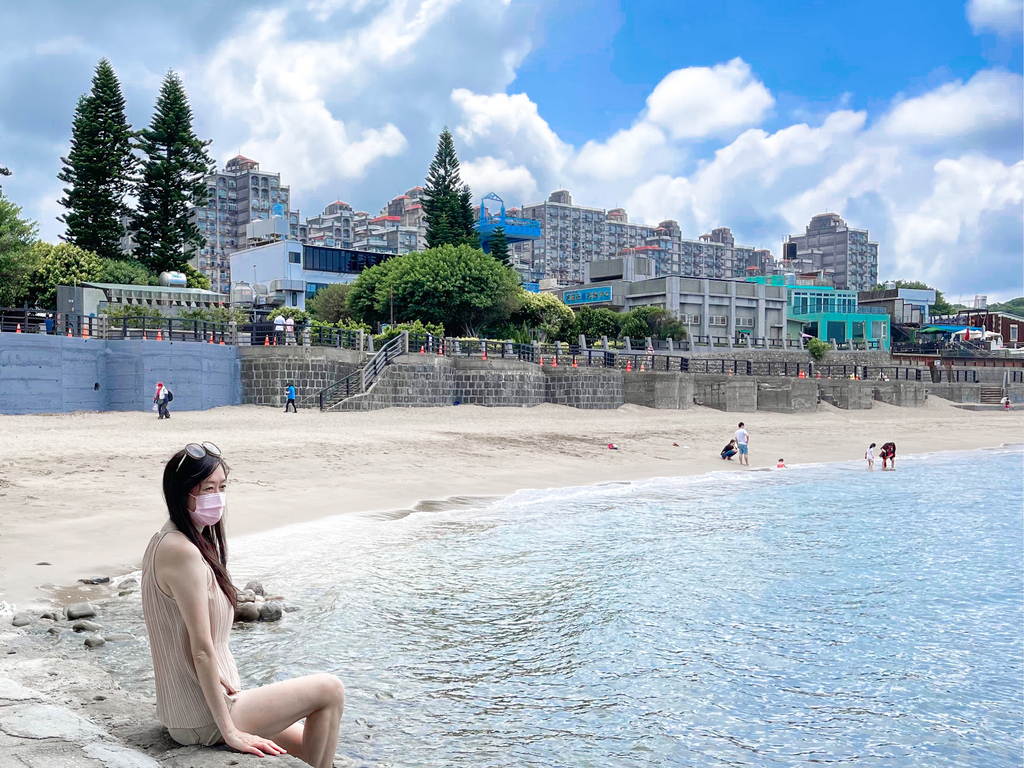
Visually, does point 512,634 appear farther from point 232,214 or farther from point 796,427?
point 232,214

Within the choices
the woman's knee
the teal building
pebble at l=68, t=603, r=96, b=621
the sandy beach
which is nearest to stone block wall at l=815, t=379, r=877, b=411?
the sandy beach

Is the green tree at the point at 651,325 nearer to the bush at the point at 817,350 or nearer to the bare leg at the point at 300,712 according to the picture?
the bush at the point at 817,350

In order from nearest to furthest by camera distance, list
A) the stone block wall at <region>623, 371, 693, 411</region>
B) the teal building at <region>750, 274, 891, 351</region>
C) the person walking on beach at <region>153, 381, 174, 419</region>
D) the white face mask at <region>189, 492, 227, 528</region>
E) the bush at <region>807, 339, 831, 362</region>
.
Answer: the white face mask at <region>189, 492, 227, 528</region>
the person walking on beach at <region>153, 381, 174, 419</region>
the stone block wall at <region>623, 371, 693, 411</region>
the bush at <region>807, 339, 831, 362</region>
the teal building at <region>750, 274, 891, 351</region>

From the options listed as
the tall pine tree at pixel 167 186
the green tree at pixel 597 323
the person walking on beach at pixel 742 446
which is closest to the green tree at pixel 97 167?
the tall pine tree at pixel 167 186

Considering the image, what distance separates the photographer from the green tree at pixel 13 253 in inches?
1257

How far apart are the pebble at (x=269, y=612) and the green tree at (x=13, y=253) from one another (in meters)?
30.2

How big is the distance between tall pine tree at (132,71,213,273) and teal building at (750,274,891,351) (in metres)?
45.7

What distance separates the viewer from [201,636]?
2.92 meters

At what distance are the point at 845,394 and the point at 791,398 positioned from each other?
4.90m

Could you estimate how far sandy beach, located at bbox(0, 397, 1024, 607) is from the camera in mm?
9344

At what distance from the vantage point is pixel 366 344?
31375 mm

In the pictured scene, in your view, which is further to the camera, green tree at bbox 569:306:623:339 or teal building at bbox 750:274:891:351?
teal building at bbox 750:274:891:351

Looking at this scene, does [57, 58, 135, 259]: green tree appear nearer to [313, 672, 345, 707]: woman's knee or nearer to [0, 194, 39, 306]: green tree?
[0, 194, 39, 306]: green tree

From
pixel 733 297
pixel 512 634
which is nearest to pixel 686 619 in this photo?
pixel 512 634
